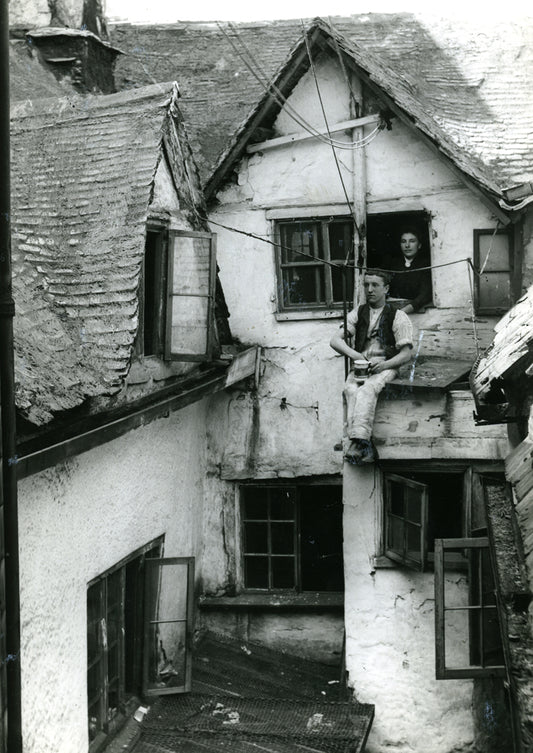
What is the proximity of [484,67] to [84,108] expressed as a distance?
5.90 metres

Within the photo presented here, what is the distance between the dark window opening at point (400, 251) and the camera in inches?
505

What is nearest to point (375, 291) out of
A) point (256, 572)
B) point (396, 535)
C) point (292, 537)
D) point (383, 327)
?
point (383, 327)

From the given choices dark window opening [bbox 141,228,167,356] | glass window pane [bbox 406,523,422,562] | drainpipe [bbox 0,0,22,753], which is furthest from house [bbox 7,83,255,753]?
glass window pane [bbox 406,523,422,562]

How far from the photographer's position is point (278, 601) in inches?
521

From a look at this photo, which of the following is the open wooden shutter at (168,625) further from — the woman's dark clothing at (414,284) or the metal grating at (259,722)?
the woman's dark clothing at (414,284)

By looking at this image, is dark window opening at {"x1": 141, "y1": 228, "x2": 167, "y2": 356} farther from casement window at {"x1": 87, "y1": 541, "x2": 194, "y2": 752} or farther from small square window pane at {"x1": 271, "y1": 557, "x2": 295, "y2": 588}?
small square window pane at {"x1": 271, "y1": 557, "x2": 295, "y2": 588}

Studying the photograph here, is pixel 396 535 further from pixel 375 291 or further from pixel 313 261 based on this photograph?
pixel 313 261

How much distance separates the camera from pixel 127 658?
10.8 m

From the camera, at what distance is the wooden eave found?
1221 centimetres

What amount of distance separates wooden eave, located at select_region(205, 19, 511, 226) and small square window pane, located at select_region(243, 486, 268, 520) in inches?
149

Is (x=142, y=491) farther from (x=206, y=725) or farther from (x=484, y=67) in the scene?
(x=484, y=67)

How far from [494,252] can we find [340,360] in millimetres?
2232

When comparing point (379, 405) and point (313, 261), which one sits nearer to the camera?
point (379, 405)

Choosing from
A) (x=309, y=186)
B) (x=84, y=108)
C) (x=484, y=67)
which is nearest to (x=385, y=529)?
(x=309, y=186)
